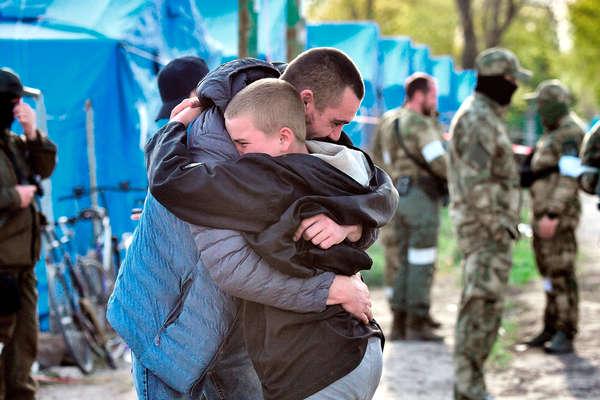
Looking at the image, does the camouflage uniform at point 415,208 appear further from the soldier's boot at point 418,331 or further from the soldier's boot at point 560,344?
the soldier's boot at point 560,344

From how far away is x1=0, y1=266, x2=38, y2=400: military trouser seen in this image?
6230 millimetres

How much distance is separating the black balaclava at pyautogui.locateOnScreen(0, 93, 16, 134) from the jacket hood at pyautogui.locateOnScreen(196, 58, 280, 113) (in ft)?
10.8

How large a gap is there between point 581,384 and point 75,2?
5.21 metres

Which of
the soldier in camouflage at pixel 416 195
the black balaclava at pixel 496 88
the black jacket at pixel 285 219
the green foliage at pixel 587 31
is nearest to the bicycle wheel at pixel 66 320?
the soldier in camouflage at pixel 416 195

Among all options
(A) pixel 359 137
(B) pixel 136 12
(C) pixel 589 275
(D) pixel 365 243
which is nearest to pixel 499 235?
(D) pixel 365 243

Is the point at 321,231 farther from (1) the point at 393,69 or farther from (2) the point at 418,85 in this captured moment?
(1) the point at 393,69

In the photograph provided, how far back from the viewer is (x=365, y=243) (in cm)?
319

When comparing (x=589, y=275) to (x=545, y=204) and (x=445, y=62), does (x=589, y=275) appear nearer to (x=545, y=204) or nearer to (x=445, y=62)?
(x=545, y=204)

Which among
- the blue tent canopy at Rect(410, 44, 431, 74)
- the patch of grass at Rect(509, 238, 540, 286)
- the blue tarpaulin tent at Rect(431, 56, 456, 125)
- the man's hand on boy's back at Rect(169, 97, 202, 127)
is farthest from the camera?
the blue tarpaulin tent at Rect(431, 56, 456, 125)

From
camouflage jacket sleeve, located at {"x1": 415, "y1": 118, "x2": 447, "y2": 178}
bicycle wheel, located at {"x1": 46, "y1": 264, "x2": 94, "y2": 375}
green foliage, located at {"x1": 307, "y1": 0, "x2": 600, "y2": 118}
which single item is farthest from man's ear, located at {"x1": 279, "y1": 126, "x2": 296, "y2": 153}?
green foliage, located at {"x1": 307, "y1": 0, "x2": 600, "y2": 118}

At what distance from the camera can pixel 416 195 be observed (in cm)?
971

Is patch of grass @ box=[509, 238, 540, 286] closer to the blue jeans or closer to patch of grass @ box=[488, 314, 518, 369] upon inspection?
patch of grass @ box=[488, 314, 518, 369]

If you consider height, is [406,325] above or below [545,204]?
below

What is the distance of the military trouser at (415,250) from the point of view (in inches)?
383
